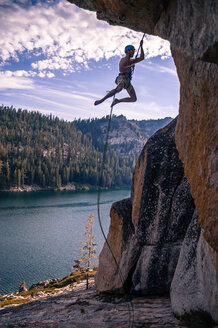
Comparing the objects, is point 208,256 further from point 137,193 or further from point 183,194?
point 137,193

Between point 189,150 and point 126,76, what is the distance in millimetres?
5300

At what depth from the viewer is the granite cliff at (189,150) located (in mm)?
4574

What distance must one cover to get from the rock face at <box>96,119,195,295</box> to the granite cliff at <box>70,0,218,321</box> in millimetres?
43

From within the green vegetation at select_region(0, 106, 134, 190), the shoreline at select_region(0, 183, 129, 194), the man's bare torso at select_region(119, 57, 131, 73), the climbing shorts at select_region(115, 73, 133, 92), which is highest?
the man's bare torso at select_region(119, 57, 131, 73)

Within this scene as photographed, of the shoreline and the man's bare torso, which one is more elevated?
the man's bare torso

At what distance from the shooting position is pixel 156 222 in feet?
37.9

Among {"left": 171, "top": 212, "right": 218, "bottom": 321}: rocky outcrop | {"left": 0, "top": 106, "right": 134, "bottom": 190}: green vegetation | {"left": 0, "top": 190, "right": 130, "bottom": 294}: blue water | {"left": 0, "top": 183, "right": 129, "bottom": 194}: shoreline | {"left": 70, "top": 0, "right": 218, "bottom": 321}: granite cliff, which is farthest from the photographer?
{"left": 0, "top": 106, "right": 134, "bottom": 190}: green vegetation

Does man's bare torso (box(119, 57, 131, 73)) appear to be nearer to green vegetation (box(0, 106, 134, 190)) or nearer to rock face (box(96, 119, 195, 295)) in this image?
rock face (box(96, 119, 195, 295))

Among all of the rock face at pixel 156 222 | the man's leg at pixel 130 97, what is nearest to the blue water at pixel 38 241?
the rock face at pixel 156 222

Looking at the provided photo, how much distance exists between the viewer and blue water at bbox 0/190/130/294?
113 feet

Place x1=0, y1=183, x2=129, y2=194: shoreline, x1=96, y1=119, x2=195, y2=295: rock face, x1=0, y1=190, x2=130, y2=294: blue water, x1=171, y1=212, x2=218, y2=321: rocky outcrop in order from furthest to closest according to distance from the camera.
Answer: x1=0, y1=183, x2=129, y2=194: shoreline
x1=0, y1=190, x2=130, y2=294: blue water
x1=96, y1=119, x2=195, y2=295: rock face
x1=171, y1=212, x2=218, y2=321: rocky outcrop

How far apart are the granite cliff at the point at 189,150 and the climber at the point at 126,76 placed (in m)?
3.30

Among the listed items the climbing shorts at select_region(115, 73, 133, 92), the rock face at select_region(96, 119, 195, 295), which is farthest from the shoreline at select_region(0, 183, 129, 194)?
the climbing shorts at select_region(115, 73, 133, 92)

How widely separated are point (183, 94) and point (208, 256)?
4.44 m
